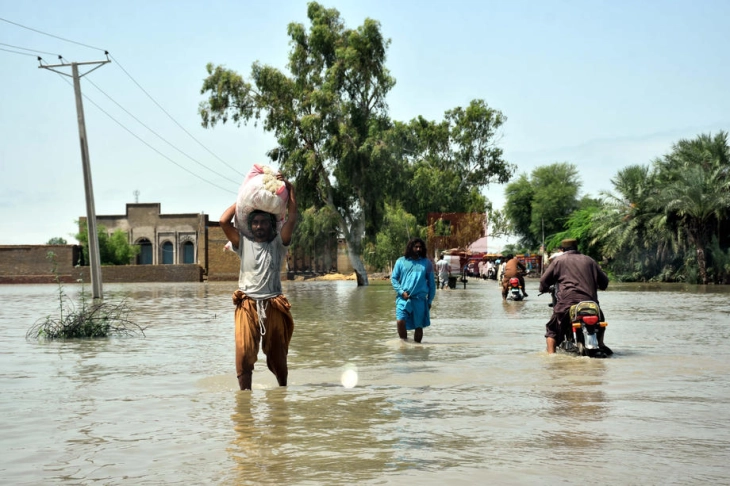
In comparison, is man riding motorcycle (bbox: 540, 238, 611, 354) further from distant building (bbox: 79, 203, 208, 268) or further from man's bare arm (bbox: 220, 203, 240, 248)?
distant building (bbox: 79, 203, 208, 268)

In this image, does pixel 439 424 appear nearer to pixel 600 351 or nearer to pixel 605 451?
pixel 605 451

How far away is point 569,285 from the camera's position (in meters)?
12.6

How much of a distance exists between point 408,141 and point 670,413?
45447 mm

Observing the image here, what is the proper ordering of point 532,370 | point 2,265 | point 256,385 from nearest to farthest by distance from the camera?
point 256,385 < point 532,370 < point 2,265

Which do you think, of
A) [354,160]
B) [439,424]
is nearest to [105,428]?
[439,424]

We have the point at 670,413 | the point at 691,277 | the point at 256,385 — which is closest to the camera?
the point at 670,413

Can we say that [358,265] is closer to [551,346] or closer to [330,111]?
[330,111]

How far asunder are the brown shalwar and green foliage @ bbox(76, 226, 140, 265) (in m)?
75.8

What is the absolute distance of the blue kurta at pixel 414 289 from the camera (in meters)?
14.2

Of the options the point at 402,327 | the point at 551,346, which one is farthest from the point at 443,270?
the point at 551,346

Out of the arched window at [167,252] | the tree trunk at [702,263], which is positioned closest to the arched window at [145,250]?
the arched window at [167,252]

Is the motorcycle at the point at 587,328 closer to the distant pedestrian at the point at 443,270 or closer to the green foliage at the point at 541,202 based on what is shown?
the distant pedestrian at the point at 443,270

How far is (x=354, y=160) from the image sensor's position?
50281 millimetres

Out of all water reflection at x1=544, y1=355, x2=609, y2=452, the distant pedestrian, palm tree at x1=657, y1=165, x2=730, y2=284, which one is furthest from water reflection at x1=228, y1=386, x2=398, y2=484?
palm tree at x1=657, y1=165, x2=730, y2=284
